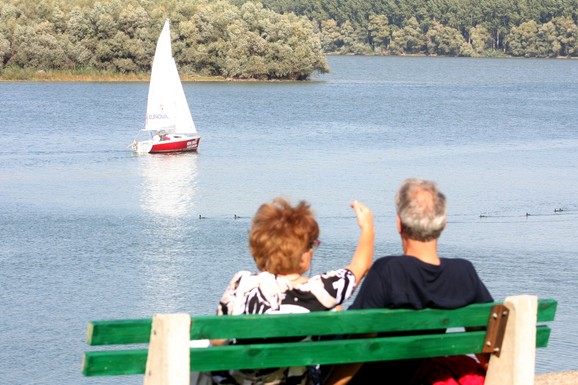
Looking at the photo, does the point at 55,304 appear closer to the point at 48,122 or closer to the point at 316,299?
the point at 316,299

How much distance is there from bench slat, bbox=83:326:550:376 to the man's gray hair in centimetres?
42

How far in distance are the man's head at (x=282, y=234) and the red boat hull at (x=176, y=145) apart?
3494 centimetres

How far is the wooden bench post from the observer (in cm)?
412

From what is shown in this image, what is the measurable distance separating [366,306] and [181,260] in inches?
581

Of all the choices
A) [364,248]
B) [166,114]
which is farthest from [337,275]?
[166,114]

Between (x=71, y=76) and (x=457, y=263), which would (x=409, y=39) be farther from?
(x=457, y=263)

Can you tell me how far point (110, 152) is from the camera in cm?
4016

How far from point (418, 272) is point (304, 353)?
23.4 inches

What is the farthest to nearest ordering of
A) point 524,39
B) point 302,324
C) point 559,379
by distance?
1. point 524,39
2. point 559,379
3. point 302,324

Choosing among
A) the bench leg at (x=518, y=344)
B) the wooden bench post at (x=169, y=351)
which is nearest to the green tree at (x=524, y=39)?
the bench leg at (x=518, y=344)

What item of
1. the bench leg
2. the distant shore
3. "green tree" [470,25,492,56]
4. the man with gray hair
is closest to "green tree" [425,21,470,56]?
"green tree" [470,25,492,56]

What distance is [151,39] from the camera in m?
85.7

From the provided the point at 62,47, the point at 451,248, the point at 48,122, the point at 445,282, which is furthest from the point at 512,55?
the point at 445,282

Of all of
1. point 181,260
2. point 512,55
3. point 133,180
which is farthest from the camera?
point 512,55
